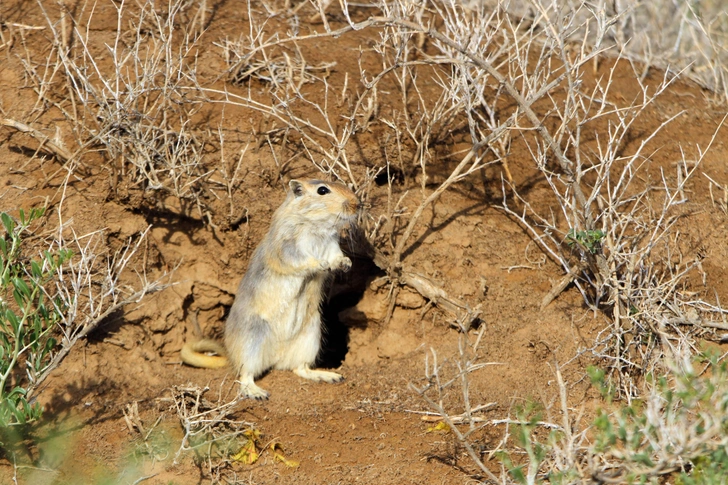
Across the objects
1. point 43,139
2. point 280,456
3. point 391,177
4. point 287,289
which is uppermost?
point 43,139

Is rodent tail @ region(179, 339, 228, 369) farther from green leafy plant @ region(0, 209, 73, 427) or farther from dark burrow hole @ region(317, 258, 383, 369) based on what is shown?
green leafy plant @ region(0, 209, 73, 427)

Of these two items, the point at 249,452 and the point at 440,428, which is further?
the point at 440,428

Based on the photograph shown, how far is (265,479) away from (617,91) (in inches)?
204

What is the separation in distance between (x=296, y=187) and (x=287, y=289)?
0.90m

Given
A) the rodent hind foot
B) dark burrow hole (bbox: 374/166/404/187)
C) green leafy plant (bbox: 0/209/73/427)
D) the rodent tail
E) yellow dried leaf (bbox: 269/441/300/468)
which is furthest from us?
dark burrow hole (bbox: 374/166/404/187)

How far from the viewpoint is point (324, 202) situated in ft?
21.3

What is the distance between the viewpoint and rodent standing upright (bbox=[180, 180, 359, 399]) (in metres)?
6.56

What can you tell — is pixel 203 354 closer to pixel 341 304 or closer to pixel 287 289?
pixel 287 289

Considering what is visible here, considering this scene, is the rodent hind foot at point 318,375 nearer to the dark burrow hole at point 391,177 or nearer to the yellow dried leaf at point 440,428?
the yellow dried leaf at point 440,428

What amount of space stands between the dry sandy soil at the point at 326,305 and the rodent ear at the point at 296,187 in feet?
1.95

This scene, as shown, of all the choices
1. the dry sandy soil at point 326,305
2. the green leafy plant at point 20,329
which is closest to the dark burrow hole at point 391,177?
the dry sandy soil at point 326,305

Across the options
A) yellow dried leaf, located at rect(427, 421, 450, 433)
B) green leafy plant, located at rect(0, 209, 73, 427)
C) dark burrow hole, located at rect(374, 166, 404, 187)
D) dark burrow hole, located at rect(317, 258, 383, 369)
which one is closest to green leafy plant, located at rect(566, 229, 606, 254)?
yellow dried leaf, located at rect(427, 421, 450, 433)

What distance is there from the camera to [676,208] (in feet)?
22.2

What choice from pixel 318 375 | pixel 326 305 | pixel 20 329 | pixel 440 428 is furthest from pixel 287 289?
pixel 20 329
